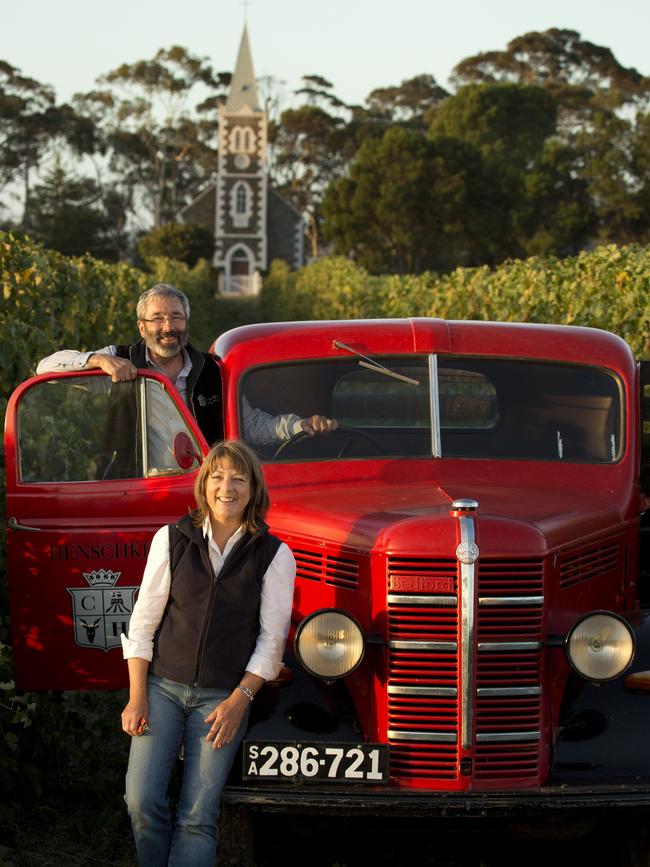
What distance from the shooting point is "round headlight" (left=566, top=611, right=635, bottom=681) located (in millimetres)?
4195

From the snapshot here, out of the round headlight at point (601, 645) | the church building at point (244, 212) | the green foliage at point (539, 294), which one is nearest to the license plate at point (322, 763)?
the round headlight at point (601, 645)

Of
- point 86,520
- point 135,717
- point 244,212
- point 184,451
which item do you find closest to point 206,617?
point 135,717

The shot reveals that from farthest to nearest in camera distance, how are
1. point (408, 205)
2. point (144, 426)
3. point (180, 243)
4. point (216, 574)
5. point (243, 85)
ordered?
1. point (243, 85)
2. point (180, 243)
3. point (408, 205)
4. point (144, 426)
5. point (216, 574)

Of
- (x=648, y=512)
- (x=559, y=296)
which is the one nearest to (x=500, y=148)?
(x=559, y=296)

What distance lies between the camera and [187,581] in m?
4.00

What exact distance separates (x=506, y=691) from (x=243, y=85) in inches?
3592

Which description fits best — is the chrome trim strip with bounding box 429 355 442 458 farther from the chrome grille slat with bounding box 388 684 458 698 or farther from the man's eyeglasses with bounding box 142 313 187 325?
the chrome grille slat with bounding box 388 684 458 698

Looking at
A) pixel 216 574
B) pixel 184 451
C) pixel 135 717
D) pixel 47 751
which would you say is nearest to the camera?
pixel 135 717

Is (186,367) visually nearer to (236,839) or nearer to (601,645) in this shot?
(236,839)

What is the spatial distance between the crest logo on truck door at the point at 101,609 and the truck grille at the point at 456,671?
127 cm

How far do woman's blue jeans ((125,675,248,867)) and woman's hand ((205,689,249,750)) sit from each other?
0.03 meters

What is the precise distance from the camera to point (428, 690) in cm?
421

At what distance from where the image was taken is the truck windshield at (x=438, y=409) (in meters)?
5.29

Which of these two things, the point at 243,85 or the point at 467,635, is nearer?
the point at 467,635
